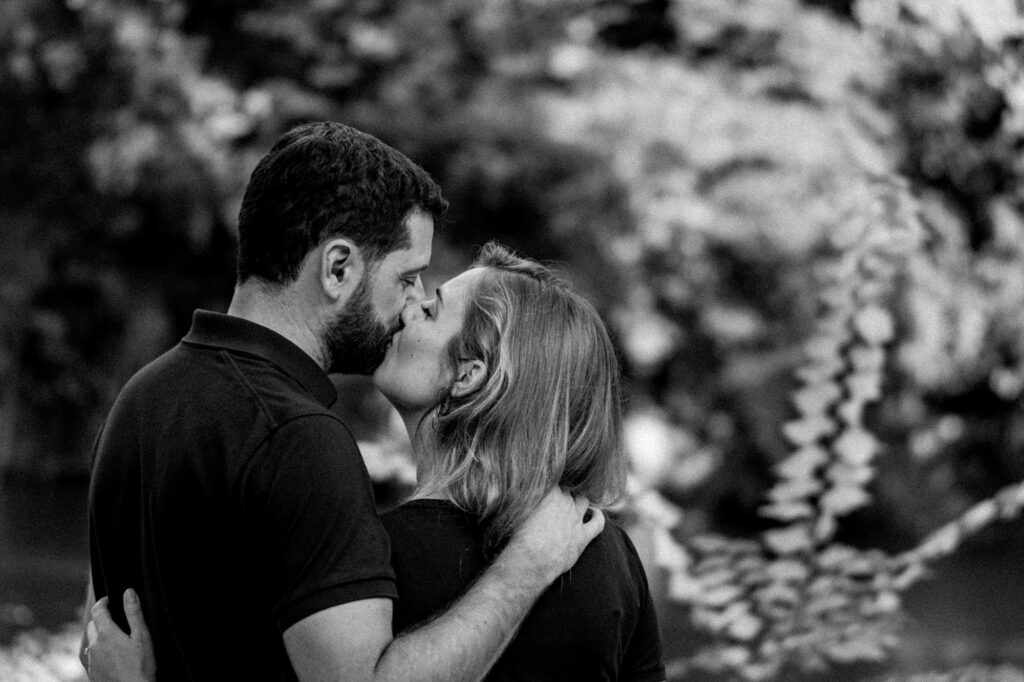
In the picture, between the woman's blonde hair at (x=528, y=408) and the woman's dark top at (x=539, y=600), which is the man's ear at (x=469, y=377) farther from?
the woman's dark top at (x=539, y=600)

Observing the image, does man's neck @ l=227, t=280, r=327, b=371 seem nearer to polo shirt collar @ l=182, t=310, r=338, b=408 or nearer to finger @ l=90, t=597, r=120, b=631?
polo shirt collar @ l=182, t=310, r=338, b=408

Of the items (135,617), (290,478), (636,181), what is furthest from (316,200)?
(636,181)

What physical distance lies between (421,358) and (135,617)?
0.60m

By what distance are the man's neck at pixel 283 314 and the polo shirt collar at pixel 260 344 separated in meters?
0.02

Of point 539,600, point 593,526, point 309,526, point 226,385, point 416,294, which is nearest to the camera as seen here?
point 309,526

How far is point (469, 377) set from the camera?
1.88 meters

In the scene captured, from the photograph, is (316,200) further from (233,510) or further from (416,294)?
(233,510)

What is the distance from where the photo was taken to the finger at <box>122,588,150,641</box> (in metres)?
1.62

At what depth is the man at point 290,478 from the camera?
1.45 metres

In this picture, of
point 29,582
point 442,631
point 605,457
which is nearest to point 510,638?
point 442,631

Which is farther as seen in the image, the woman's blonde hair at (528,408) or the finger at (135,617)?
the woman's blonde hair at (528,408)

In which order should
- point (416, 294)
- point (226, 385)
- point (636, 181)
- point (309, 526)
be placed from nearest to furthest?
point (309, 526) → point (226, 385) → point (416, 294) → point (636, 181)

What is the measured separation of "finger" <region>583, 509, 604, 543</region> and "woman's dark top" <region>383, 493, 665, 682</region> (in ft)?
0.07

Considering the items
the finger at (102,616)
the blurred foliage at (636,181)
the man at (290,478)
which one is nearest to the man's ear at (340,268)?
the man at (290,478)
